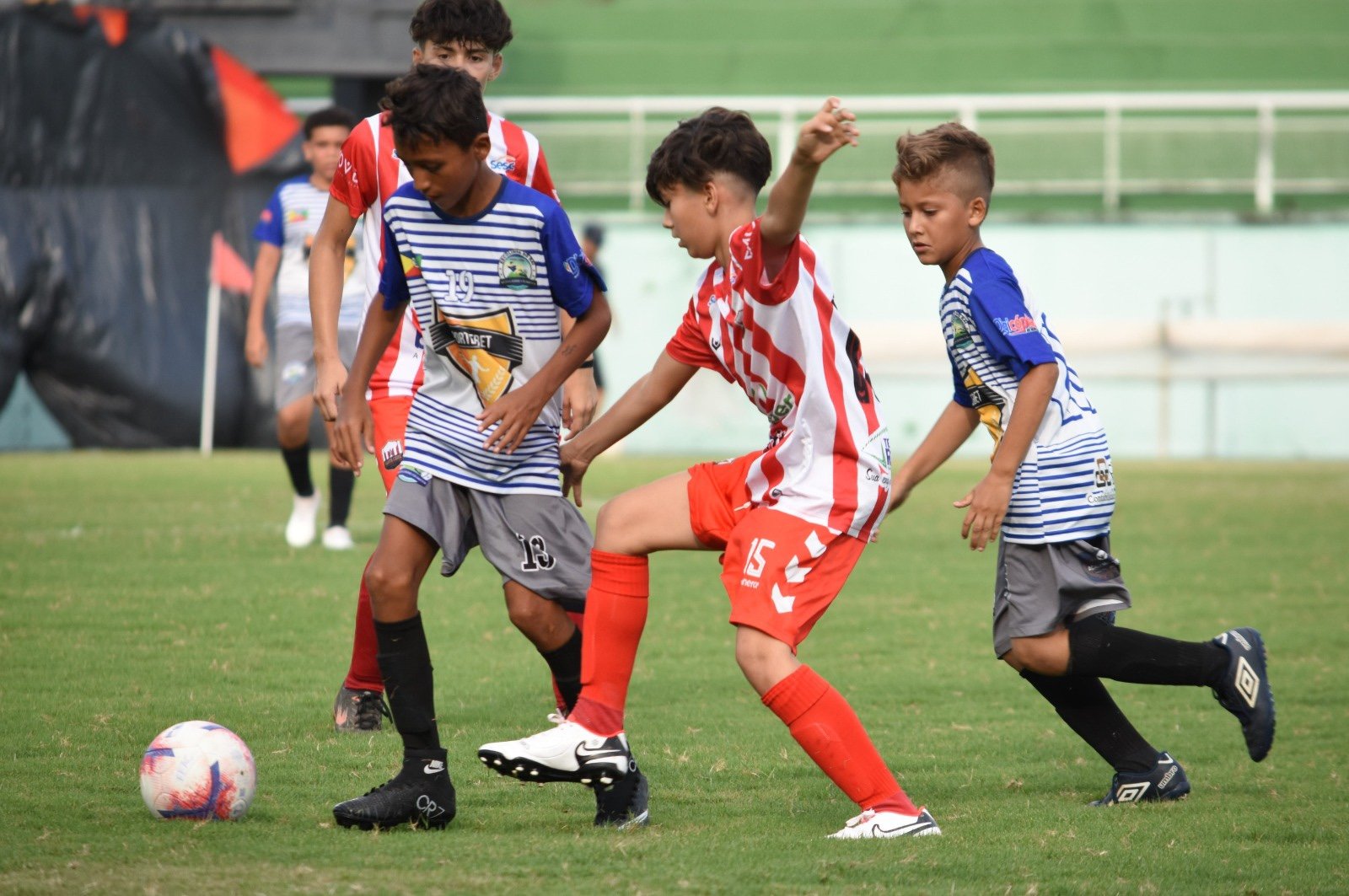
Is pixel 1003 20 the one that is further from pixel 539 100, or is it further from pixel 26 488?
pixel 26 488

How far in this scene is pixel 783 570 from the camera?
3.61 m

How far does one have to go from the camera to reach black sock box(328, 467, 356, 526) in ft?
28.0

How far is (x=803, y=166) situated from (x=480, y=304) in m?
Answer: 1.01

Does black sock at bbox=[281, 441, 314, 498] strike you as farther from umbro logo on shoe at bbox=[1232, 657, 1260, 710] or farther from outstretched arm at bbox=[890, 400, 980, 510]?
umbro logo on shoe at bbox=[1232, 657, 1260, 710]

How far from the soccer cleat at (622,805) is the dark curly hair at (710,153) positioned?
137 centimetres

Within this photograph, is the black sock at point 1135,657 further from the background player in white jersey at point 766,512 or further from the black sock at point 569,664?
the black sock at point 569,664

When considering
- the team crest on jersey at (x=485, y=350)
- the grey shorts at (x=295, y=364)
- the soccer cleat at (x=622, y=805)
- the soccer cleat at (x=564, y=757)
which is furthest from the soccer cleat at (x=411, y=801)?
the grey shorts at (x=295, y=364)

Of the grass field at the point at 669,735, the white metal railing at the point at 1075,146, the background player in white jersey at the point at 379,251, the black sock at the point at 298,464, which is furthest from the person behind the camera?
the white metal railing at the point at 1075,146

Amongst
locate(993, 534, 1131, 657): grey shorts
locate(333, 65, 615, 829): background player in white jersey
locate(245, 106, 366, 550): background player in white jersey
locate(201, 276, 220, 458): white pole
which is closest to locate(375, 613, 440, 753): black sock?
locate(333, 65, 615, 829): background player in white jersey

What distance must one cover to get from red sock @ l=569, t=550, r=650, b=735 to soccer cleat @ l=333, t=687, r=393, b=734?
1.21 metres

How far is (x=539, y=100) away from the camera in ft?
64.8

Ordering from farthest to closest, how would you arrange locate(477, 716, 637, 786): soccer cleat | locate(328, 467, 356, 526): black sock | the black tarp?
the black tarp, locate(328, 467, 356, 526): black sock, locate(477, 716, 637, 786): soccer cleat

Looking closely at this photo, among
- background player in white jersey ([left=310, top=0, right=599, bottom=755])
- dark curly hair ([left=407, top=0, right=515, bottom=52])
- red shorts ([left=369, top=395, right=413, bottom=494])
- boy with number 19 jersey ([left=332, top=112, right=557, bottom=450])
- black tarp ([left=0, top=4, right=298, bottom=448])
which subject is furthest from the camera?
black tarp ([left=0, top=4, right=298, bottom=448])

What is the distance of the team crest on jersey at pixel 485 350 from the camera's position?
3916 mm
